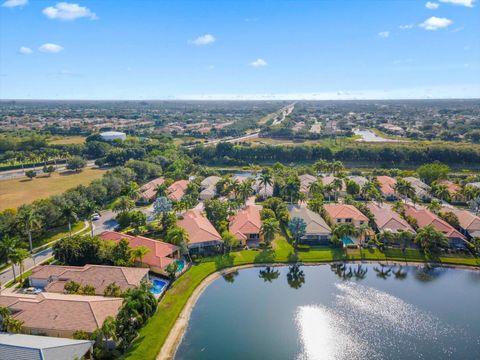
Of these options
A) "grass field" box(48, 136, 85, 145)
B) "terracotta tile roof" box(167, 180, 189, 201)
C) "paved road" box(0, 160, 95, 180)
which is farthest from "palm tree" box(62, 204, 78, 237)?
"grass field" box(48, 136, 85, 145)

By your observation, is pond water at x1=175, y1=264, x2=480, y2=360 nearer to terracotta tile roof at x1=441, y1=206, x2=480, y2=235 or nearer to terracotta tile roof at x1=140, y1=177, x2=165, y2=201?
terracotta tile roof at x1=441, y1=206, x2=480, y2=235

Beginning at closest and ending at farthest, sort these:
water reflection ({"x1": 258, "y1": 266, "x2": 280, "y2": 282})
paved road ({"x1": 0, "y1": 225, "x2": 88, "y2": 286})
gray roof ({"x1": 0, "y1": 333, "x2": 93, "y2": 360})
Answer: gray roof ({"x1": 0, "y1": 333, "x2": 93, "y2": 360}) < paved road ({"x1": 0, "y1": 225, "x2": 88, "y2": 286}) < water reflection ({"x1": 258, "y1": 266, "x2": 280, "y2": 282})

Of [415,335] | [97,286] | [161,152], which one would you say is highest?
[161,152]

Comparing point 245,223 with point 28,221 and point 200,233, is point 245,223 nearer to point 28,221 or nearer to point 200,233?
point 200,233

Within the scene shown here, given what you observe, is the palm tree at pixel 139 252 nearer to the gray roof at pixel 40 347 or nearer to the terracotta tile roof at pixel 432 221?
the gray roof at pixel 40 347

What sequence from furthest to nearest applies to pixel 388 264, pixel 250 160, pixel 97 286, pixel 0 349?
pixel 250 160 < pixel 388 264 < pixel 97 286 < pixel 0 349

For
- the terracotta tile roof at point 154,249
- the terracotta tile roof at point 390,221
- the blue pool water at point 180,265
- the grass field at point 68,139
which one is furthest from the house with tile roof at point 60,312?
the grass field at point 68,139

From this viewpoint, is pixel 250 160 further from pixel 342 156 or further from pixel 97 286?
pixel 97 286

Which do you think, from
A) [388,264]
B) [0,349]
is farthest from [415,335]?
[0,349]
